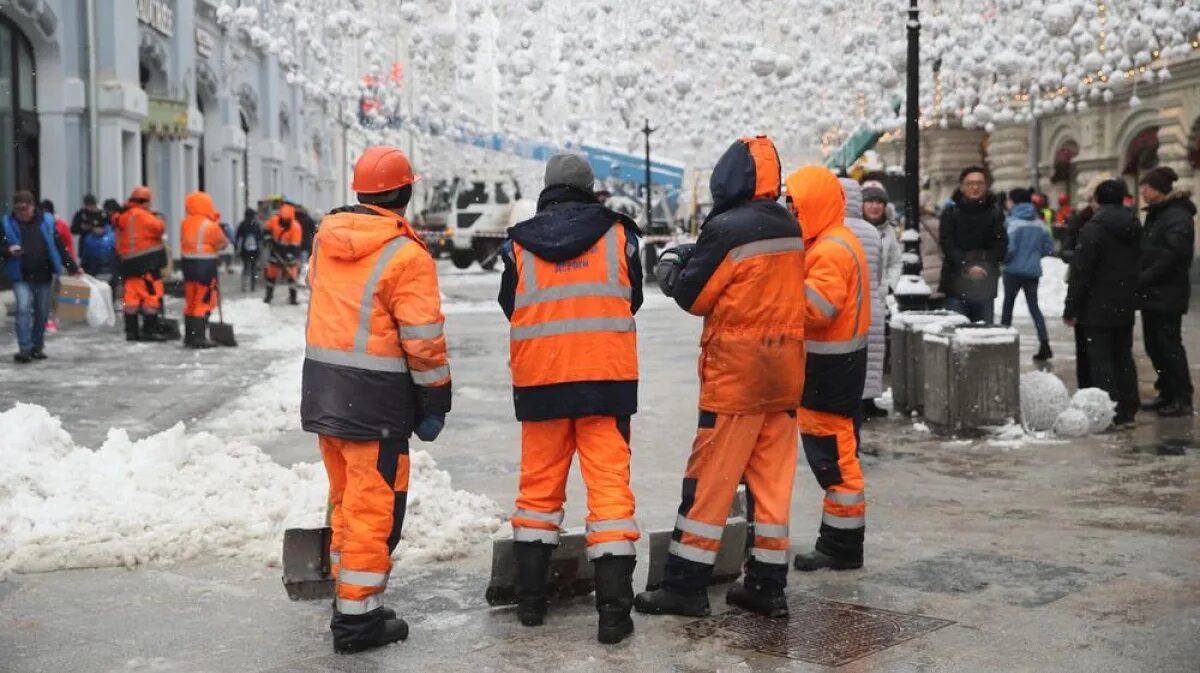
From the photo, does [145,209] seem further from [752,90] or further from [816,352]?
[816,352]

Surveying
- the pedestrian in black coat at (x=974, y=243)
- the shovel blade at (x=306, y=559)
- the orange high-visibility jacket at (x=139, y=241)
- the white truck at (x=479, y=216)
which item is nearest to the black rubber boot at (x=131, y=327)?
the orange high-visibility jacket at (x=139, y=241)

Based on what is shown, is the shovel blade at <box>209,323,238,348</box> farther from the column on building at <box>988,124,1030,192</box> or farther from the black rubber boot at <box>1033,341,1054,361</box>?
the column on building at <box>988,124,1030,192</box>

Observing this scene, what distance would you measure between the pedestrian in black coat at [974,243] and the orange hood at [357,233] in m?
7.44

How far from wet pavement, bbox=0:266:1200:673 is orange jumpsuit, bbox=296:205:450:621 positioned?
0.43m

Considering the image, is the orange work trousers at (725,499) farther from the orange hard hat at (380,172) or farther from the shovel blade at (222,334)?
the shovel blade at (222,334)

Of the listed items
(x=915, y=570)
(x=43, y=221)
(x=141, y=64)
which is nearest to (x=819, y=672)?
(x=915, y=570)

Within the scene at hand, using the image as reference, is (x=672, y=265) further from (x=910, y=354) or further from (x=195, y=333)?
(x=195, y=333)

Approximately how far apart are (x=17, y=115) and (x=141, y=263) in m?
7.06

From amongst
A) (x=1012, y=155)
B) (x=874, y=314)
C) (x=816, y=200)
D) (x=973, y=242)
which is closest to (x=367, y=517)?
(x=816, y=200)

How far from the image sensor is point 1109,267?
10.4 metres

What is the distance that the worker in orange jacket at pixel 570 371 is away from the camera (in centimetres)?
532

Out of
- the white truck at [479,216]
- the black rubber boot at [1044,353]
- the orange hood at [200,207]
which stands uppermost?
the white truck at [479,216]

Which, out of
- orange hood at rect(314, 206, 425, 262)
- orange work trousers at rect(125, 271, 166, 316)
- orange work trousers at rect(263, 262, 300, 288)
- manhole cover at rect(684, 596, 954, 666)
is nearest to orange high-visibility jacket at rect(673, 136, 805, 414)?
manhole cover at rect(684, 596, 954, 666)

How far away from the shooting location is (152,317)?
57.4ft
